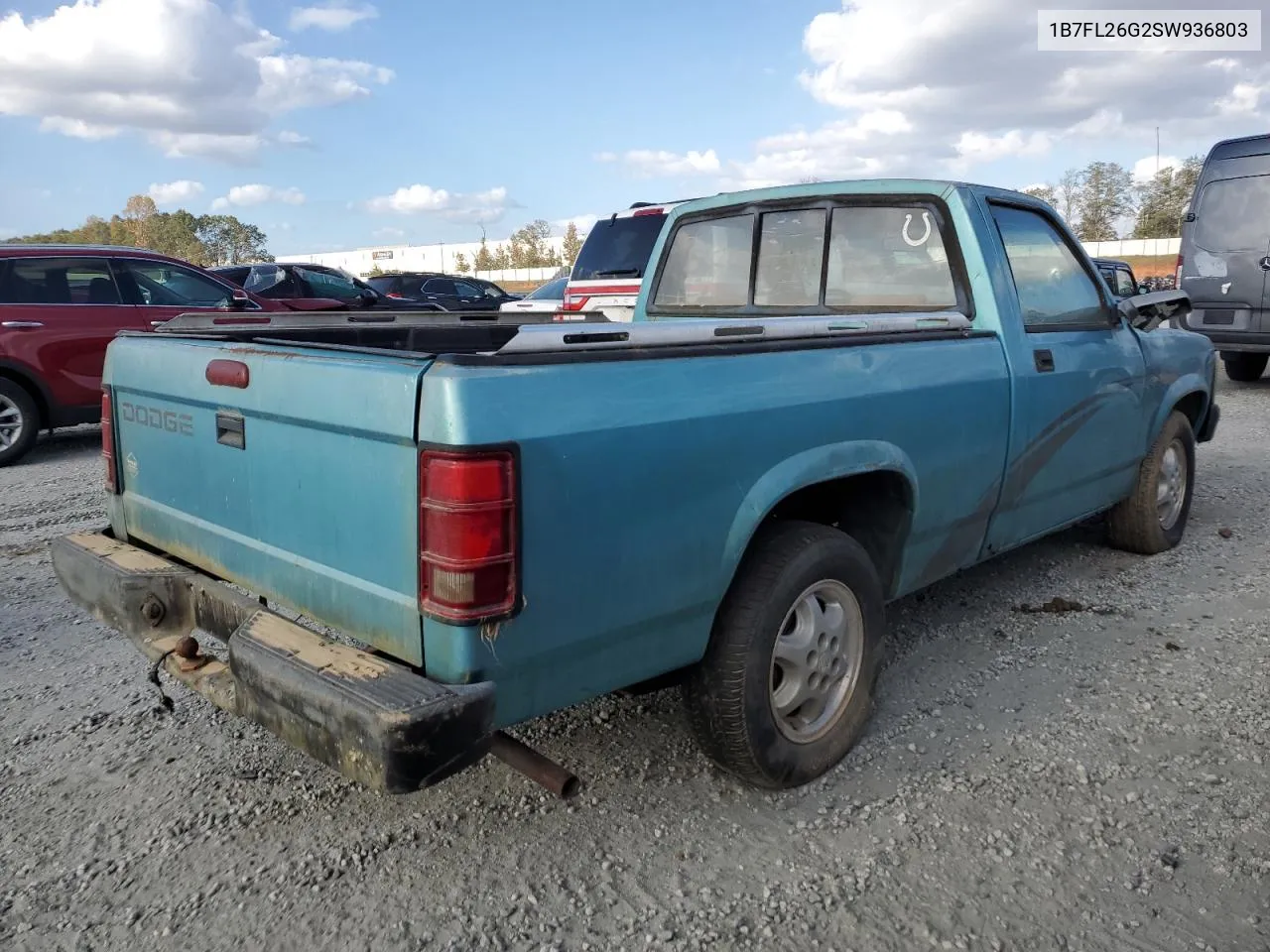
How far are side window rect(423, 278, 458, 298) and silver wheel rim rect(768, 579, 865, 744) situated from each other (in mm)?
16425

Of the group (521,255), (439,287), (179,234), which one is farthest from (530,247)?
(439,287)

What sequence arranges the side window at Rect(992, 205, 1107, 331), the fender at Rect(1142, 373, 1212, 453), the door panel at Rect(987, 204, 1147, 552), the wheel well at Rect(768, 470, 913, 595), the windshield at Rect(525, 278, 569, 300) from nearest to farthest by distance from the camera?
1. the wheel well at Rect(768, 470, 913, 595)
2. the door panel at Rect(987, 204, 1147, 552)
3. the side window at Rect(992, 205, 1107, 331)
4. the fender at Rect(1142, 373, 1212, 453)
5. the windshield at Rect(525, 278, 569, 300)

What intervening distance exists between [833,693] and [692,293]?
2172mm

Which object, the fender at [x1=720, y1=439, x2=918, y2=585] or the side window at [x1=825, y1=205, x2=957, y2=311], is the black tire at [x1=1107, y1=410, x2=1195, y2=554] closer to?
the side window at [x1=825, y1=205, x2=957, y2=311]

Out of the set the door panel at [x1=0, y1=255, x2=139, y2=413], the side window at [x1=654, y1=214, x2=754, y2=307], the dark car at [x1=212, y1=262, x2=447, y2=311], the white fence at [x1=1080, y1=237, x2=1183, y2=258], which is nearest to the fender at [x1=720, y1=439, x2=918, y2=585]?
the side window at [x1=654, y1=214, x2=754, y2=307]

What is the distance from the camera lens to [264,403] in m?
2.50

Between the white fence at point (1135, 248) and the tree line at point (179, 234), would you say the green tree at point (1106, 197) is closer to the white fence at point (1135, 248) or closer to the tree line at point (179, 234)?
the white fence at point (1135, 248)

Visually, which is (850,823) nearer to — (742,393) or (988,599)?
(742,393)

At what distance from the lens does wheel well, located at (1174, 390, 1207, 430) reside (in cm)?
532

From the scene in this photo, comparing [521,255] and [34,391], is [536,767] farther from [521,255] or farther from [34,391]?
[521,255]

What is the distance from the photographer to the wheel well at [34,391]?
25.9ft

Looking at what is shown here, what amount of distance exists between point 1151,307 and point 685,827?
137 inches

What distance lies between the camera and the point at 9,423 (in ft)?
26.0

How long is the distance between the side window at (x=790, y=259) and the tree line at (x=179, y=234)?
93.8 meters
